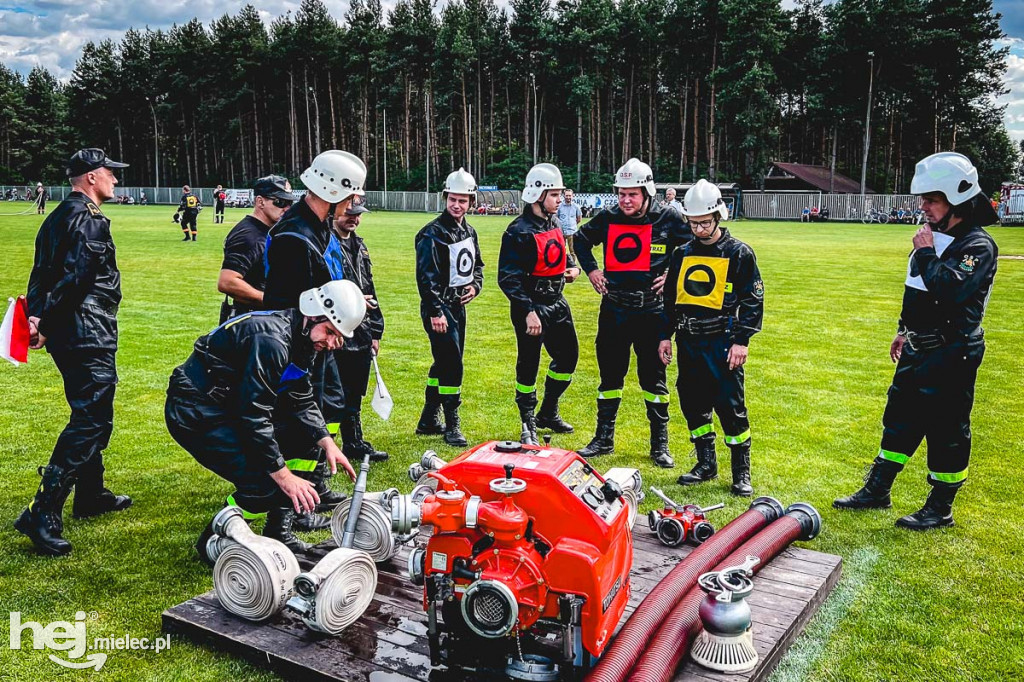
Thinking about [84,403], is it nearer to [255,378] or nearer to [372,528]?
[255,378]

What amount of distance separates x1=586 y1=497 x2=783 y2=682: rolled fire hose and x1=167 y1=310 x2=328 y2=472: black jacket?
7.04 ft

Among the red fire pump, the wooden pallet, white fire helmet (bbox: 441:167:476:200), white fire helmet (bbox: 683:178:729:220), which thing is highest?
white fire helmet (bbox: 441:167:476:200)

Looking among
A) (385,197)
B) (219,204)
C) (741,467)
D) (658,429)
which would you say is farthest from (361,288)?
(385,197)

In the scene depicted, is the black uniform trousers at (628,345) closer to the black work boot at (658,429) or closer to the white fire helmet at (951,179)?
the black work boot at (658,429)

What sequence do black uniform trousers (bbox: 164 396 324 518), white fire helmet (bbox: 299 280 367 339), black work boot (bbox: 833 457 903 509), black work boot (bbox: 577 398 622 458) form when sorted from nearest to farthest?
1. white fire helmet (bbox: 299 280 367 339)
2. black uniform trousers (bbox: 164 396 324 518)
3. black work boot (bbox: 833 457 903 509)
4. black work boot (bbox: 577 398 622 458)

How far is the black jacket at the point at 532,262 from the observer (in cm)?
818

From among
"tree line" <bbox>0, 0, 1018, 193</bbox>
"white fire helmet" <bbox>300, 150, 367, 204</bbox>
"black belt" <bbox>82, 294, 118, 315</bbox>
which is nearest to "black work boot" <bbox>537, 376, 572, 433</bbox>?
"white fire helmet" <bbox>300, 150, 367, 204</bbox>

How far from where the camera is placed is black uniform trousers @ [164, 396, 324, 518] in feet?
16.0

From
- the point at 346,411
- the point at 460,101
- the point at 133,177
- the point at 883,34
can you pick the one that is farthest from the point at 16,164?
the point at 346,411

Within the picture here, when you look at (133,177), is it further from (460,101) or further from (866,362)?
(866,362)

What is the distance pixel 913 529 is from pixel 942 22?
68.0 m

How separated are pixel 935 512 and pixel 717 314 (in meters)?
2.31

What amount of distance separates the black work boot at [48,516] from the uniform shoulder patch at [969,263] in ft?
21.5

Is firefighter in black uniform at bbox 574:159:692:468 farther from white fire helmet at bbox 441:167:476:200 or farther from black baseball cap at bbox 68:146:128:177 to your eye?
black baseball cap at bbox 68:146:128:177
